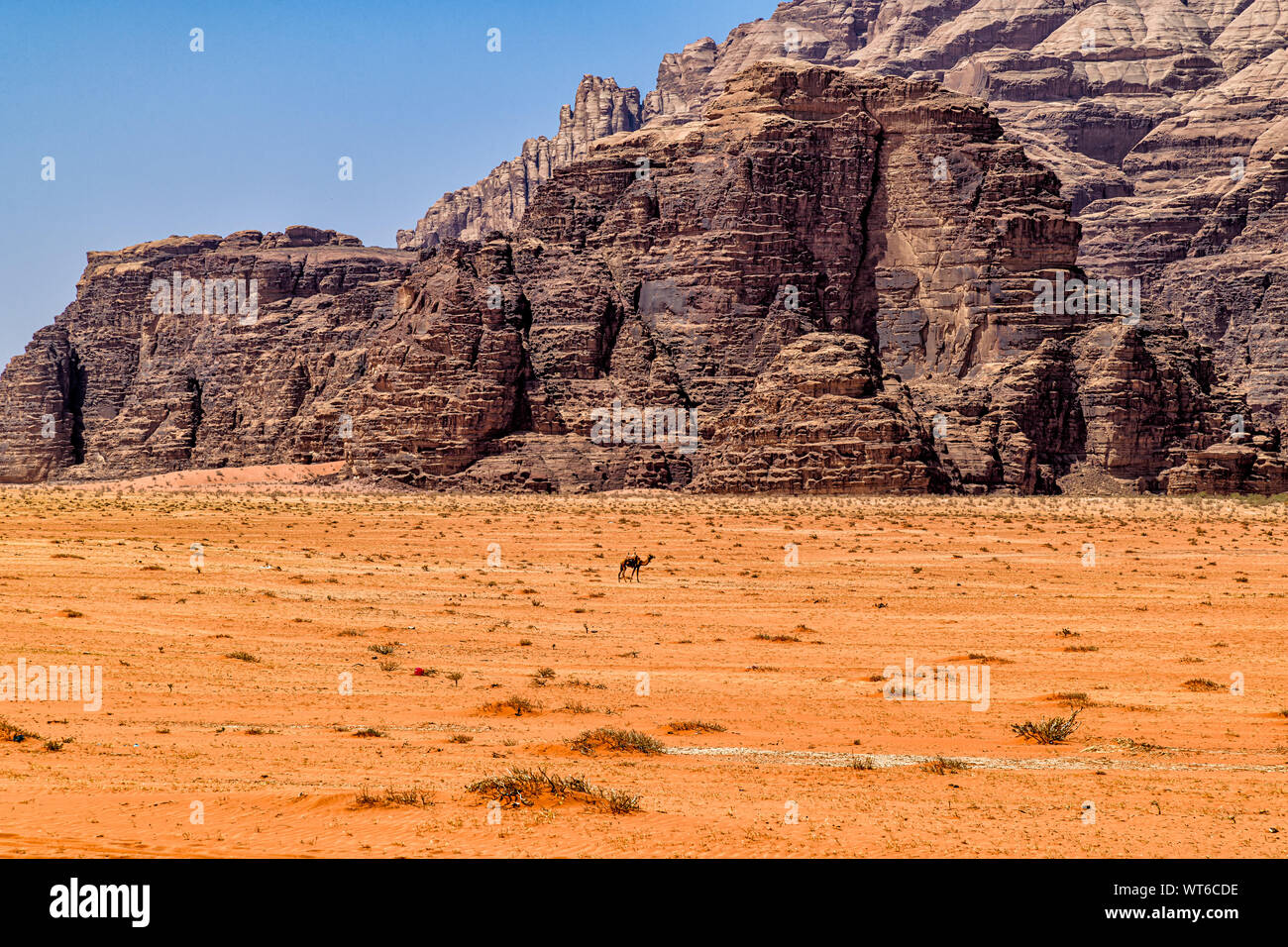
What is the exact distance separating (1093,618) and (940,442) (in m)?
70.1

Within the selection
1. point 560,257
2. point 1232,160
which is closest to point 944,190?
point 560,257

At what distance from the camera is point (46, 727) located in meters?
18.0

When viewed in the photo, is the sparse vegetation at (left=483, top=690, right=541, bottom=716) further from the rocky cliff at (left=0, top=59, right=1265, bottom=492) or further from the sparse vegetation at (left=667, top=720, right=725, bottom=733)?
the rocky cliff at (left=0, top=59, right=1265, bottom=492)

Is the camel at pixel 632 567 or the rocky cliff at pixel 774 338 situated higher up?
the rocky cliff at pixel 774 338

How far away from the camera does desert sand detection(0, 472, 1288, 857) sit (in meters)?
12.8

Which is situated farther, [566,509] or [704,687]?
[566,509]

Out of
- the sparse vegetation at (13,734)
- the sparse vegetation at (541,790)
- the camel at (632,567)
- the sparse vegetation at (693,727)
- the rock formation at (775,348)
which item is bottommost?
the sparse vegetation at (693,727)

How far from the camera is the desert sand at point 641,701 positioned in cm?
1282

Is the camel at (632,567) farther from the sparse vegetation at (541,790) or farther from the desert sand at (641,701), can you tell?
the sparse vegetation at (541,790)

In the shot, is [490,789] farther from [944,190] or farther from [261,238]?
[261,238]

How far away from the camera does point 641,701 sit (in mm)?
21266

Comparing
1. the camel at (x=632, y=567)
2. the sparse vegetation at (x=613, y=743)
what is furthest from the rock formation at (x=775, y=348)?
the sparse vegetation at (x=613, y=743)

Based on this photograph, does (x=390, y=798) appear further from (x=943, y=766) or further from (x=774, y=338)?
(x=774, y=338)

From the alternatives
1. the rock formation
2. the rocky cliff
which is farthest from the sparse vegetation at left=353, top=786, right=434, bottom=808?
the rock formation
